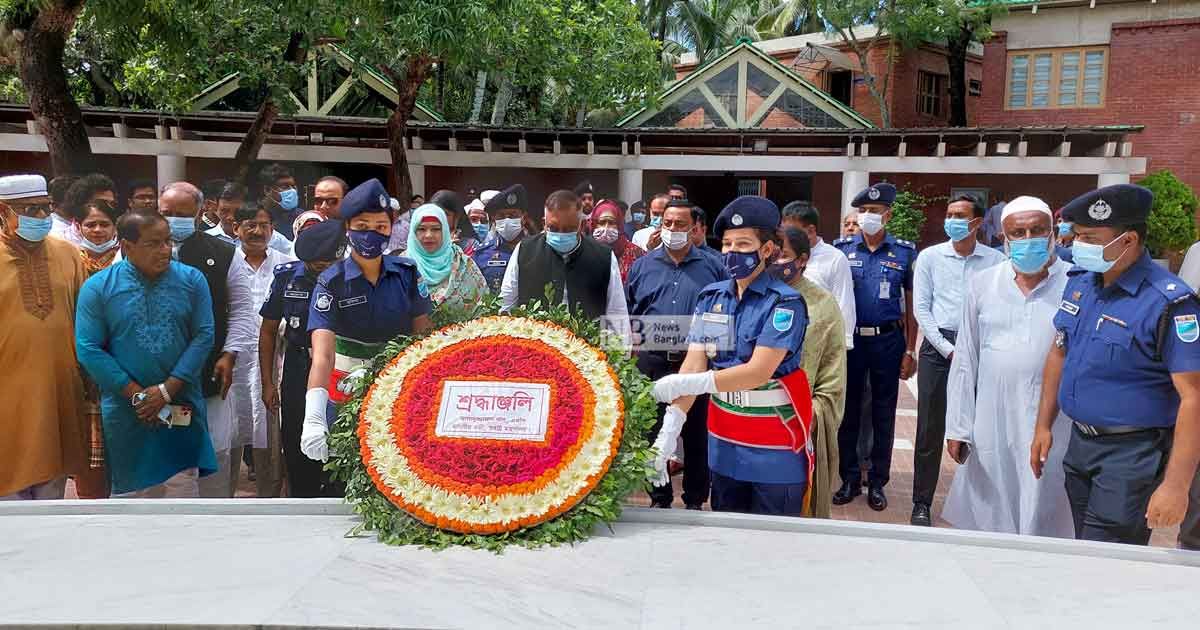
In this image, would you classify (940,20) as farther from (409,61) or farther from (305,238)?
(305,238)

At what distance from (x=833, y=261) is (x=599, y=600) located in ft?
11.6

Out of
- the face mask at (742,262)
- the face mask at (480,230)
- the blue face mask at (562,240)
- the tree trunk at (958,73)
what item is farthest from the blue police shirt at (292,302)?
the tree trunk at (958,73)

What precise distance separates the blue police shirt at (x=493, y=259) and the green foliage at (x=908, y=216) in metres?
13.7

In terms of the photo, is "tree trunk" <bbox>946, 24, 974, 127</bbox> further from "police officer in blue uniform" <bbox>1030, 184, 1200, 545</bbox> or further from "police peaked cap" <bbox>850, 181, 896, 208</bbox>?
"police officer in blue uniform" <bbox>1030, 184, 1200, 545</bbox>

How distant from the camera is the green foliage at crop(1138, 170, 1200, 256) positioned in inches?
765

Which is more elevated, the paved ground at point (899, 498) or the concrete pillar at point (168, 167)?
the concrete pillar at point (168, 167)

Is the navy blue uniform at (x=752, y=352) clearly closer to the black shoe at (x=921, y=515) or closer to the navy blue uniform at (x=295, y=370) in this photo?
the black shoe at (x=921, y=515)

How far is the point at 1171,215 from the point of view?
19516 mm

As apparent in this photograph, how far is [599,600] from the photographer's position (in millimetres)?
2584

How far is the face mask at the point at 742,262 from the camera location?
11.8ft

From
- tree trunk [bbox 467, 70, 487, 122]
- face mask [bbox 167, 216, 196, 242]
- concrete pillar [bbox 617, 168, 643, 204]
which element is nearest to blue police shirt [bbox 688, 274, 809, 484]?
face mask [bbox 167, 216, 196, 242]

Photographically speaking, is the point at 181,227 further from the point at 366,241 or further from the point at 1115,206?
the point at 1115,206

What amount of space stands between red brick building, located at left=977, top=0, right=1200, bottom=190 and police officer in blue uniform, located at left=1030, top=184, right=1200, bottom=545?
21.8 m


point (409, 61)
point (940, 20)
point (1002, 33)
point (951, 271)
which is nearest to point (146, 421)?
point (951, 271)
